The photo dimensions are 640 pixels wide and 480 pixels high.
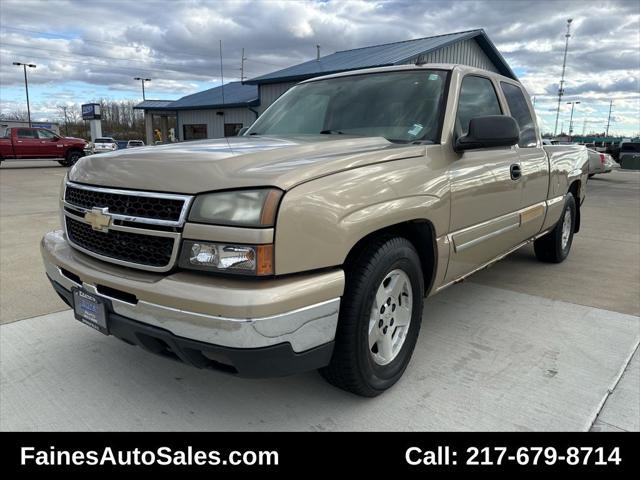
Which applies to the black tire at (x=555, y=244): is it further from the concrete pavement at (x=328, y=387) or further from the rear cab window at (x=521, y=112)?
the concrete pavement at (x=328, y=387)

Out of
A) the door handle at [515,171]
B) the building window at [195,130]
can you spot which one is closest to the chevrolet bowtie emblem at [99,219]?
the door handle at [515,171]

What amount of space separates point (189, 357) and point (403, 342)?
124 cm

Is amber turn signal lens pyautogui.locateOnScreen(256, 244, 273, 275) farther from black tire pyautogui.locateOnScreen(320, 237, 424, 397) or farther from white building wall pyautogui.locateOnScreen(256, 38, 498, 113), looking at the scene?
white building wall pyautogui.locateOnScreen(256, 38, 498, 113)

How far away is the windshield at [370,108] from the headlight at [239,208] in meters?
1.38

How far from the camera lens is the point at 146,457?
228 cm

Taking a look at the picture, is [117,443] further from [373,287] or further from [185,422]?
[373,287]

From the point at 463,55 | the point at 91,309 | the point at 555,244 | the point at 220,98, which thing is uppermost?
the point at 463,55

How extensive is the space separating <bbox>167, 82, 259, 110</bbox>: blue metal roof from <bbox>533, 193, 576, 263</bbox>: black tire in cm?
1803

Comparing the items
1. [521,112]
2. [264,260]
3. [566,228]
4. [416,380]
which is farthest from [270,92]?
[264,260]

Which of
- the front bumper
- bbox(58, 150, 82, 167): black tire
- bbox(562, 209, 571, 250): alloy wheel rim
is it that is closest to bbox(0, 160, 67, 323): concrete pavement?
the front bumper

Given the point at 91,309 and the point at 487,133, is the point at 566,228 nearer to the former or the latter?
the point at 487,133

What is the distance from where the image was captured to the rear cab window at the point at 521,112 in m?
4.16

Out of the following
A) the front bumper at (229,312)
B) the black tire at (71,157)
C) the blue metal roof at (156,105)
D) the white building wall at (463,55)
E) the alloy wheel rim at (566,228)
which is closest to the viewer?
the front bumper at (229,312)

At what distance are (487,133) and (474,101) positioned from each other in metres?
0.78
